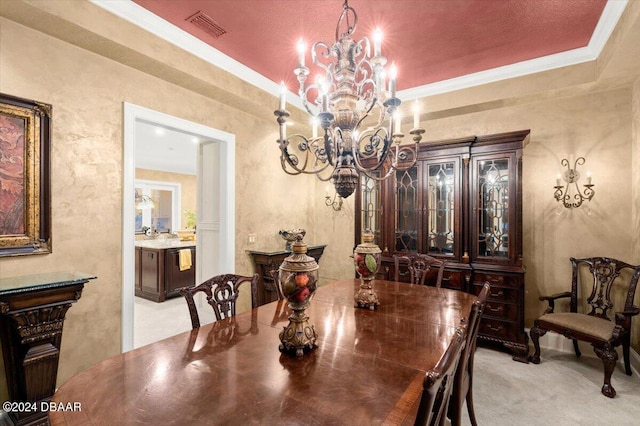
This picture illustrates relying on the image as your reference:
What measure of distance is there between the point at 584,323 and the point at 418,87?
2889 mm

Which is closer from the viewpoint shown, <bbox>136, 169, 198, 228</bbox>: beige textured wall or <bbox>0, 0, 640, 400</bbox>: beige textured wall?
<bbox>0, 0, 640, 400</bbox>: beige textured wall

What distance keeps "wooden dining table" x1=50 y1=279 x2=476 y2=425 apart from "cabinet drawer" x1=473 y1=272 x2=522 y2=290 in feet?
5.55

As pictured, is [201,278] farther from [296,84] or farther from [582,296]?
[582,296]

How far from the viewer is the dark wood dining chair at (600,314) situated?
8.04 feet

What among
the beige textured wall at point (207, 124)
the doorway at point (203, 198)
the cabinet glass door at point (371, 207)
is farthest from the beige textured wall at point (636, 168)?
the doorway at point (203, 198)

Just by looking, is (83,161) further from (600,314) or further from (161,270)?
(600,314)

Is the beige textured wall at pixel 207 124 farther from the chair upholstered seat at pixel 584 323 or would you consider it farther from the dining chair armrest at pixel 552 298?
the chair upholstered seat at pixel 584 323

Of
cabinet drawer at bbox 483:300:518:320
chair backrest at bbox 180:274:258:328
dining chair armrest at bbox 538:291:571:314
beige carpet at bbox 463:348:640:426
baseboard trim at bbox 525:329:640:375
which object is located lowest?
beige carpet at bbox 463:348:640:426

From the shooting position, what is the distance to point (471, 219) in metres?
3.27

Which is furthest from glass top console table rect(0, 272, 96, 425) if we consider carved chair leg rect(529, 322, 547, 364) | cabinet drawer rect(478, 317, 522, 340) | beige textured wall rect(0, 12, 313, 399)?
carved chair leg rect(529, 322, 547, 364)

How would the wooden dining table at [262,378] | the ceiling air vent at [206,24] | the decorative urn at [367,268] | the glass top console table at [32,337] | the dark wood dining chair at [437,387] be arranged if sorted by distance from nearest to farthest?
1. the dark wood dining chair at [437,387]
2. the wooden dining table at [262,378]
3. the glass top console table at [32,337]
4. the decorative urn at [367,268]
5. the ceiling air vent at [206,24]

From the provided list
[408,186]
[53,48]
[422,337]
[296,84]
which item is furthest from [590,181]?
[53,48]

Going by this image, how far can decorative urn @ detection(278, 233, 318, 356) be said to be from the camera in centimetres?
127

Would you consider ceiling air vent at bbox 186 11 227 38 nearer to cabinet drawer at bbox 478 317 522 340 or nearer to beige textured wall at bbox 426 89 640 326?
beige textured wall at bbox 426 89 640 326
